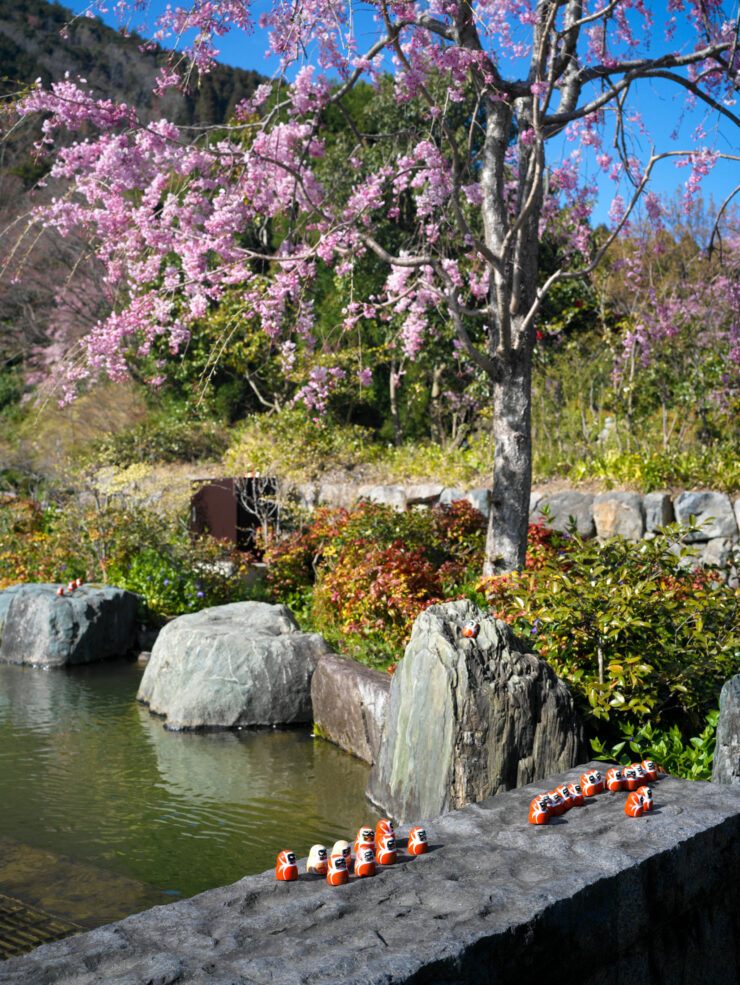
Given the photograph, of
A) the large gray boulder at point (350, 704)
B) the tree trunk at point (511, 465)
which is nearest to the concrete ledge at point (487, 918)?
the large gray boulder at point (350, 704)

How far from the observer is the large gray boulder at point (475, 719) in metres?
4.09

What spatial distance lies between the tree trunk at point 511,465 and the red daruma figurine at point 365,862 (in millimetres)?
3768

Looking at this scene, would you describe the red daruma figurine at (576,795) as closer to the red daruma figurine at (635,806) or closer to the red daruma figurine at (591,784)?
the red daruma figurine at (591,784)

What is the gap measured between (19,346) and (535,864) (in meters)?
18.3

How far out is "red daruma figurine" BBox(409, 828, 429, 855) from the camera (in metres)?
2.83

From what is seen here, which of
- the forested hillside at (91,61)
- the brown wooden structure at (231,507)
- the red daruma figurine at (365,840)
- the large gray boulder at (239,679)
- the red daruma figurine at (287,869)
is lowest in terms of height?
the large gray boulder at (239,679)

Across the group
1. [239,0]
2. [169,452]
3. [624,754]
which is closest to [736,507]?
[624,754]

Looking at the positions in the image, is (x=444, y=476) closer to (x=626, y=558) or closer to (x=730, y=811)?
(x=626, y=558)

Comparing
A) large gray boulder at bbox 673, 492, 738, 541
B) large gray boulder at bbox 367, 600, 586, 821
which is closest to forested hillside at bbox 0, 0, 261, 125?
large gray boulder at bbox 673, 492, 738, 541

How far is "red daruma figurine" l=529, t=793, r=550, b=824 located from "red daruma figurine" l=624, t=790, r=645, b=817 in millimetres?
278

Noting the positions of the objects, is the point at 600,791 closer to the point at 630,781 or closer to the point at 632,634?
the point at 630,781

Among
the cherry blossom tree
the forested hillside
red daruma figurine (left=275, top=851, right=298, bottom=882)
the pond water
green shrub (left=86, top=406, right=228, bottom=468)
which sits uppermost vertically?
the forested hillside

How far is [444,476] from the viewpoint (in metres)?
9.64

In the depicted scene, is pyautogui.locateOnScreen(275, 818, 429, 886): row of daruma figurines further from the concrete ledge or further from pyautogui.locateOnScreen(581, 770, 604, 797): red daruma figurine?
pyautogui.locateOnScreen(581, 770, 604, 797): red daruma figurine
